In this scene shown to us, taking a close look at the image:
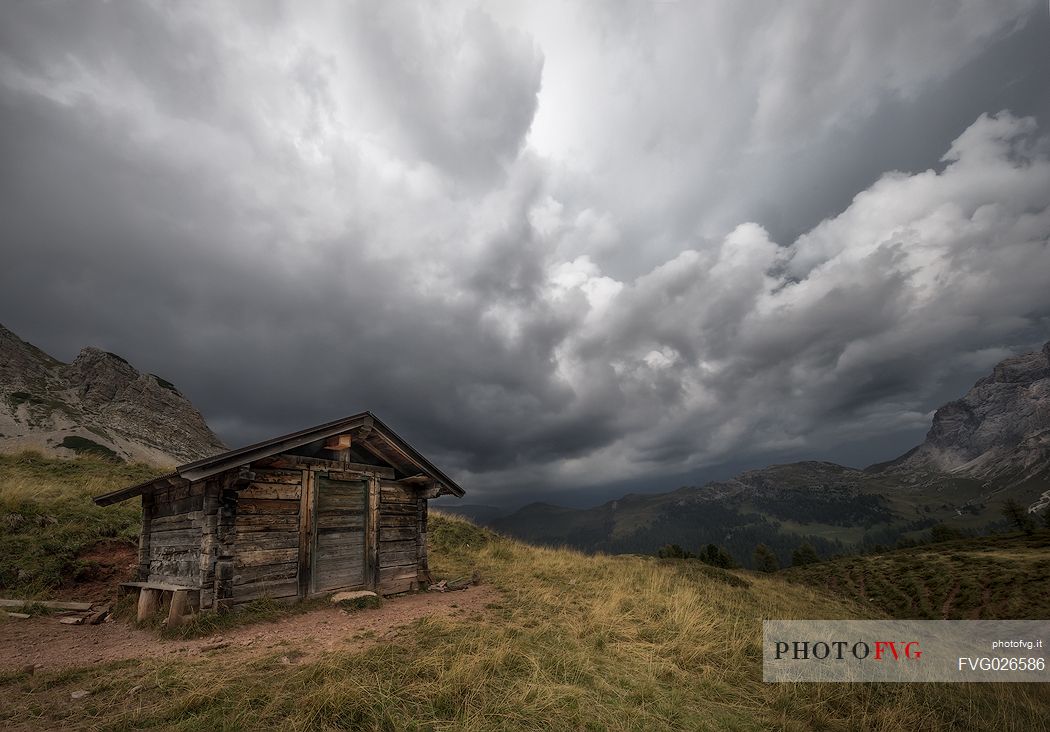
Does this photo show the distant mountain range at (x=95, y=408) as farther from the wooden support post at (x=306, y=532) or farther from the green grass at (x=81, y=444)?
the wooden support post at (x=306, y=532)

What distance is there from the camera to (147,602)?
10.2m

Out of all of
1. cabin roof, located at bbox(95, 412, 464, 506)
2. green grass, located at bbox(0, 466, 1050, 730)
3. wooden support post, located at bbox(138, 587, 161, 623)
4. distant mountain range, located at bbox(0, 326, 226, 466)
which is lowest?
green grass, located at bbox(0, 466, 1050, 730)

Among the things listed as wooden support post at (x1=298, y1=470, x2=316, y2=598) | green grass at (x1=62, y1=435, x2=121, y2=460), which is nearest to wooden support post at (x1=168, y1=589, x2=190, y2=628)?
wooden support post at (x1=298, y1=470, x2=316, y2=598)

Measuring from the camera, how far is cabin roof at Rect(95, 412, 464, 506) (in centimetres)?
998

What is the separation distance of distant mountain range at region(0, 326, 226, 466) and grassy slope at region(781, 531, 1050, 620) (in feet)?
242

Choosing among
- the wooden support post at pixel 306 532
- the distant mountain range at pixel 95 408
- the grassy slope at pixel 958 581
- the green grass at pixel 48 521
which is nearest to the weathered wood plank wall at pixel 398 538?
the wooden support post at pixel 306 532

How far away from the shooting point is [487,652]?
7465 mm

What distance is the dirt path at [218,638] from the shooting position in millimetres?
7762

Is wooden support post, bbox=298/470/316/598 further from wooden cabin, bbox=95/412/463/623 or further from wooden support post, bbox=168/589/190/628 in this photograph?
wooden support post, bbox=168/589/190/628

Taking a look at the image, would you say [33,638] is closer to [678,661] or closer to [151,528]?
[151,528]

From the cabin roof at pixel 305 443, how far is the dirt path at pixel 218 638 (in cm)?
310

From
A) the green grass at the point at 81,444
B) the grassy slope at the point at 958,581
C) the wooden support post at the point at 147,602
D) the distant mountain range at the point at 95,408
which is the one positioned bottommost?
the grassy slope at the point at 958,581

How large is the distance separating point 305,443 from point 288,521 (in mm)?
1981

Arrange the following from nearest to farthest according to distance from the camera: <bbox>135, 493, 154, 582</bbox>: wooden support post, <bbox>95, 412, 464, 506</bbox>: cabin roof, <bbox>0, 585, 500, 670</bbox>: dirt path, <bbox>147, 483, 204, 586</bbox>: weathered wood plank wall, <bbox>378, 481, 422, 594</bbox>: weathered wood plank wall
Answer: <bbox>0, 585, 500, 670</bbox>: dirt path
<bbox>95, 412, 464, 506</bbox>: cabin roof
<bbox>147, 483, 204, 586</bbox>: weathered wood plank wall
<bbox>135, 493, 154, 582</bbox>: wooden support post
<bbox>378, 481, 422, 594</bbox>: weathered wood plank wall
